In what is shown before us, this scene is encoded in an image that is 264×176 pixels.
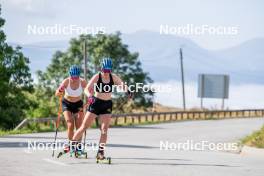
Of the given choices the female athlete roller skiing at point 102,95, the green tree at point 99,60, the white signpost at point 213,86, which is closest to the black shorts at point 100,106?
the female athlete roller skiing at point 102,95

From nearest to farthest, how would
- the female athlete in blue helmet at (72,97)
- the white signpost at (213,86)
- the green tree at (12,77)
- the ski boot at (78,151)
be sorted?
the ski boot at (78,151) < the female athlete in blue helmet at (72,97) < the green tree at (12,77) < the white signpost at (213,86)

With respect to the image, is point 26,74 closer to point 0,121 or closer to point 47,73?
point 0,121

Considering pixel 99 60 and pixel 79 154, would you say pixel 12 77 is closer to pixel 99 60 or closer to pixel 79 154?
pixel 99 60

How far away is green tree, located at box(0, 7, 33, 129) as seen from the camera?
148ft

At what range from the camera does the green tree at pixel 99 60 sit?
60.5 meters

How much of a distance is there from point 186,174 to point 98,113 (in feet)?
8.58

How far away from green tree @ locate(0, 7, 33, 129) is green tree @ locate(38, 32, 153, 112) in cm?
1411

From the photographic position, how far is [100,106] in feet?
47.3

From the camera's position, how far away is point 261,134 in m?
21.9

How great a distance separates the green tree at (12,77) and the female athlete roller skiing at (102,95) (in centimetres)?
3020

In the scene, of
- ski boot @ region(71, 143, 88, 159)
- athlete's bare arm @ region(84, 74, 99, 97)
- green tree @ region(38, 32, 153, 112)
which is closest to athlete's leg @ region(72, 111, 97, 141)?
ski boot @ region(71, 143, 88, 159)

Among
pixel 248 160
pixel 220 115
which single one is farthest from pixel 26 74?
pixel 248 160

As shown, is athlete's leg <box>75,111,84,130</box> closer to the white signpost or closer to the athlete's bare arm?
the athlete's bare arm

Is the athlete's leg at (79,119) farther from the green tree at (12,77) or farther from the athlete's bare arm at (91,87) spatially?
the green tree at (12,77)
